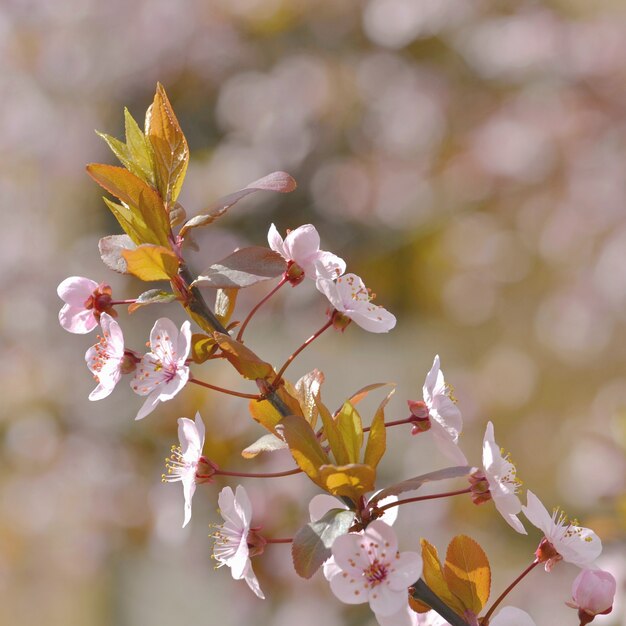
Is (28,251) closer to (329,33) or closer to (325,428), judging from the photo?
(329,33)

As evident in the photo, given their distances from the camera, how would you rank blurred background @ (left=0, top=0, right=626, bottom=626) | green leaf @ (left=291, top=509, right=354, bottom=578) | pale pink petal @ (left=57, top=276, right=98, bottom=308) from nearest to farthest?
1. green leaf @ (left=291, top=509, right=354, bottom=578)
2. pale pink petal @ (left=57, top=276, right=98, bottom=308)
3. blurred background @ (left=0, top=0, right=626, bottom=626)

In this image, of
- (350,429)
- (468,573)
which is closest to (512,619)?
(468,573)

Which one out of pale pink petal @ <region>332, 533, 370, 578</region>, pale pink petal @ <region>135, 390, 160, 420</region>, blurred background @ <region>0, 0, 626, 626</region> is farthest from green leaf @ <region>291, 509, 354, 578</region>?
blurred background @ <region>0, 0, 626, 626</region>

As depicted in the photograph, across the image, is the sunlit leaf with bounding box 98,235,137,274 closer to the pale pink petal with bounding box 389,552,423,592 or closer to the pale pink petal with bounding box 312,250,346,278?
the pale pink petal with bounding box 312,250,346,278

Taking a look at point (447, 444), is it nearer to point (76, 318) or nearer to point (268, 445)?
point (268, 445)

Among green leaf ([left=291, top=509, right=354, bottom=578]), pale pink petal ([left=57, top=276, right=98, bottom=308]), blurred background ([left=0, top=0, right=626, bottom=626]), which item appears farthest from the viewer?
blurred background ([left=0, top=0, right=626, bottom=626])

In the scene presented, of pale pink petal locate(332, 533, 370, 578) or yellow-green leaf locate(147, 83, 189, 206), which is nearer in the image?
pale pink petal locate(332, 533, 370, 578)

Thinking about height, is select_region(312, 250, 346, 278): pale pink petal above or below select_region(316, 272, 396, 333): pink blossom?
Answer: above

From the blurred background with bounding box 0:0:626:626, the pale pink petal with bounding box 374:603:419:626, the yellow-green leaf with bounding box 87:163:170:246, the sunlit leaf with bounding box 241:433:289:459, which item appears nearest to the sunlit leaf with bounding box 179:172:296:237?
the yellow-green leaf with bounding box 87:163:170:246

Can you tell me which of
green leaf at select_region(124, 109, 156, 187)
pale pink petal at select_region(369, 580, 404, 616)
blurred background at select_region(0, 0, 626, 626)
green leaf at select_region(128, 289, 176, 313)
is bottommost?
blurred background at select_region(0, 0, 626, 626)
